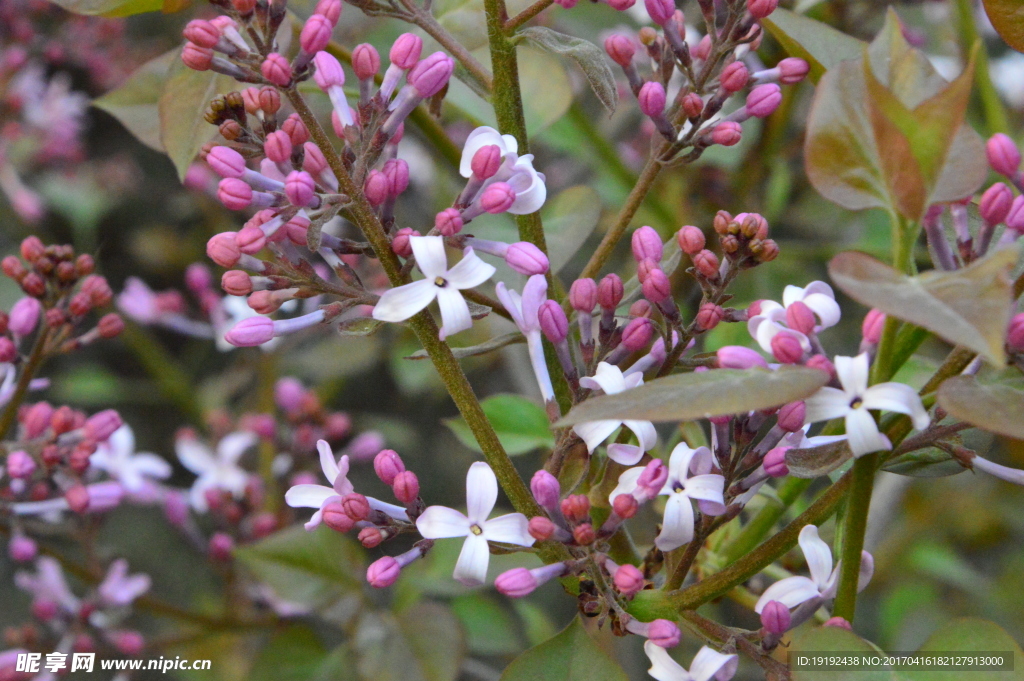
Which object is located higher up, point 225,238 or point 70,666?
point 225,238

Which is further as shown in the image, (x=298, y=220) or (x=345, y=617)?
(x=345, y=617)

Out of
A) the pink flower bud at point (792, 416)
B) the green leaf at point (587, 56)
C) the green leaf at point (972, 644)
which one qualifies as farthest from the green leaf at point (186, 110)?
the green leaf at point (972, 644)

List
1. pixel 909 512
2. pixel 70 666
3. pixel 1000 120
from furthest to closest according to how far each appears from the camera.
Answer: pixel 909 512 → pixel 1000 120 → pixel 70 666

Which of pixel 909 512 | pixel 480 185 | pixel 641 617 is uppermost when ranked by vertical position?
pixel 480 185

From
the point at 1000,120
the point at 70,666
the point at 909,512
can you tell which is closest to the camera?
the point at 70,666

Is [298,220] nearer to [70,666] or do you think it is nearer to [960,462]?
[960,462]

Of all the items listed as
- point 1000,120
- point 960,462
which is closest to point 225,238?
point 960,462

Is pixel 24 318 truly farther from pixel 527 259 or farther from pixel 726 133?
pixel 726 133

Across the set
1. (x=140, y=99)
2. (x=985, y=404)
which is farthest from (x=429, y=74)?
(x=140, y=99)
